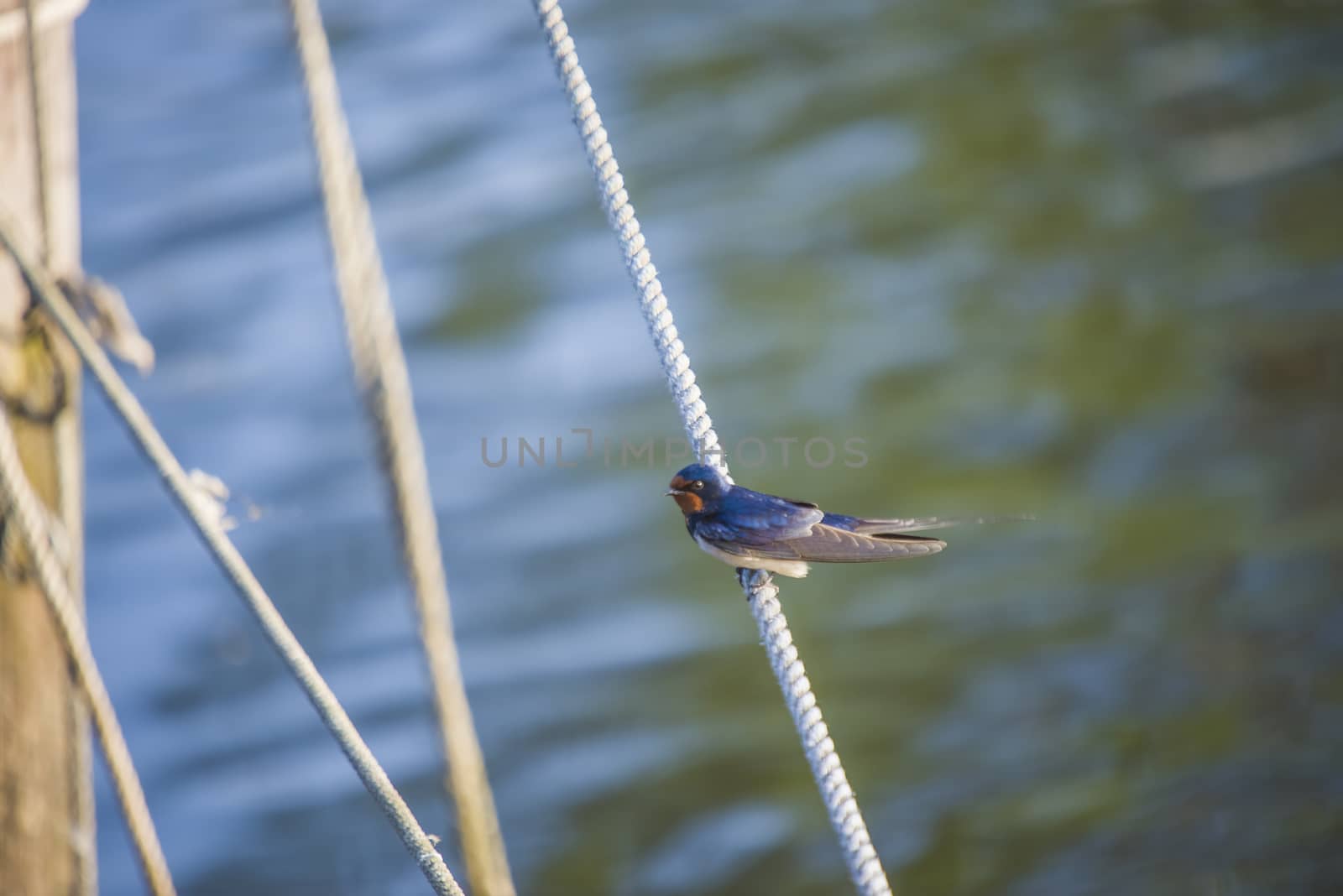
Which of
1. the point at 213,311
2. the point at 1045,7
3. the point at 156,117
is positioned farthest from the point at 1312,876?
the point at 156,117

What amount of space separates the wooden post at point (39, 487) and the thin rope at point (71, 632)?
2.1 inches

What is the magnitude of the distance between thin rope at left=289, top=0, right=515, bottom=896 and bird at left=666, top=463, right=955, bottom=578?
0.52 m

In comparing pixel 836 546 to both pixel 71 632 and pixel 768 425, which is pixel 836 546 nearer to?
pixel 71 632

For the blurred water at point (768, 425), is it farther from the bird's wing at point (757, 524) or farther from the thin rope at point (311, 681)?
the thin rope at point (311, 681)

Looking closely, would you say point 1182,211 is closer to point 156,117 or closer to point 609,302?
point 609,302

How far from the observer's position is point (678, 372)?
1517mm

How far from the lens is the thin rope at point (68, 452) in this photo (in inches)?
85.7

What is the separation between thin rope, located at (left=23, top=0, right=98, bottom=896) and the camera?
218 centimetres

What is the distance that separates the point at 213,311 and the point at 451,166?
5.30ft

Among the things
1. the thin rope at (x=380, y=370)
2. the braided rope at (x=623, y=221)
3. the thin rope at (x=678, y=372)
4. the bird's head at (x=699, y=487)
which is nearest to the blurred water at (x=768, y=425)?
the thin rope at (x=380, y=370)

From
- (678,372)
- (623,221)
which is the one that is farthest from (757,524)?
(623,221)

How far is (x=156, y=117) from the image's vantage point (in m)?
7.32

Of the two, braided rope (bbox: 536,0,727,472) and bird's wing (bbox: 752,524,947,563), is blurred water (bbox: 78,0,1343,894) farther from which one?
braided rope (bbox: 536,0,727,472)

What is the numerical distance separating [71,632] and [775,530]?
122 cm
